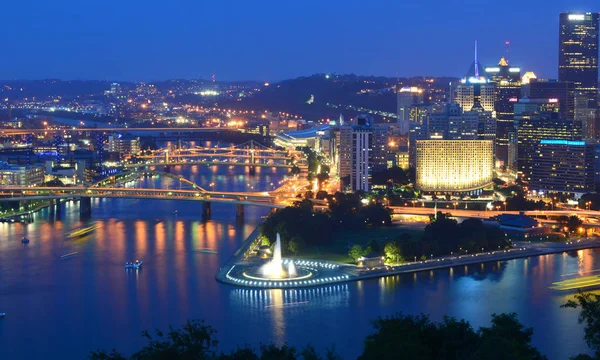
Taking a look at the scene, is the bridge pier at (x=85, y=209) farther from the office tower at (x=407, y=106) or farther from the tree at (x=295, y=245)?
the office tower at (x=407, y=106)

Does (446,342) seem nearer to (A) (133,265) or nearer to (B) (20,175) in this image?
(A) (133,265)

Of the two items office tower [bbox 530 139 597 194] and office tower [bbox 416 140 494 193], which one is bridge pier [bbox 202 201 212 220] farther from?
office tower [bbox 530 139 597 194]

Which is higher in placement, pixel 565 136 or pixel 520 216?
pixel 565 136

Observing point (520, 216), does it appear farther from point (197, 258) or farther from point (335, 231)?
point (197, 258)

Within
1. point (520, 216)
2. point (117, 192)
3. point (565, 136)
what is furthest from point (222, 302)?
point (565, 136)

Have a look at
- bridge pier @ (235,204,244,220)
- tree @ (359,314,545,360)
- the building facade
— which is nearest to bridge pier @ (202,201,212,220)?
bridge pier @ (235,204,244,220)

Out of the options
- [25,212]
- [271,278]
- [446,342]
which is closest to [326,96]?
[25,212]
